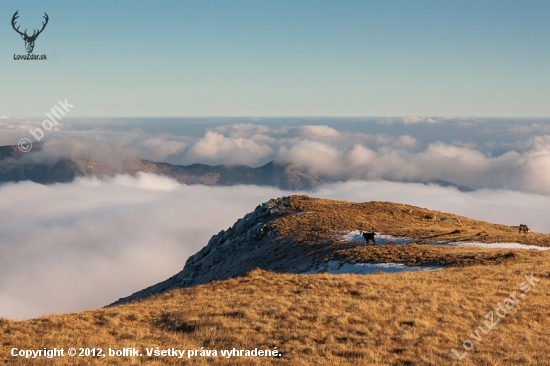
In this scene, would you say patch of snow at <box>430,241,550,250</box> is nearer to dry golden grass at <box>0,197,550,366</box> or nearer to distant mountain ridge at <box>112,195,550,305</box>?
distant mountain ridge at <box>112,195,550,305</box>

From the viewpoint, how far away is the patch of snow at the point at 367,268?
1163 inches

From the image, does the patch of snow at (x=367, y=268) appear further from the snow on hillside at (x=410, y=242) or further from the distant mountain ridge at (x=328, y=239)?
the snow on hillside at (x=410, y=242)

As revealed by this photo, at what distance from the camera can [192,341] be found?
13.9 meters

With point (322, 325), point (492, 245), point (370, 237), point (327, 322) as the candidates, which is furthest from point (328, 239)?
point (322, 325)

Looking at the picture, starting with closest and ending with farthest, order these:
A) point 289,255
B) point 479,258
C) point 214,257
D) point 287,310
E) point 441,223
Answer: point 287,310 < point 479,258 < point 289,255 < point 441,223 < point 214,257

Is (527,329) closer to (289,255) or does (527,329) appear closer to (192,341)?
(192,341)

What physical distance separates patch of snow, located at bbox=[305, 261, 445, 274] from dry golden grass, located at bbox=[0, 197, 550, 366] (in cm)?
336

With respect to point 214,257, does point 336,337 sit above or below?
above

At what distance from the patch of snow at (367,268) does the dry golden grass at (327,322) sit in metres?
3.36

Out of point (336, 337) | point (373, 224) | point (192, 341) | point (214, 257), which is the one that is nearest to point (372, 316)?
point (336, 337)

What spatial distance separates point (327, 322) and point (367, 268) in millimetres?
16632

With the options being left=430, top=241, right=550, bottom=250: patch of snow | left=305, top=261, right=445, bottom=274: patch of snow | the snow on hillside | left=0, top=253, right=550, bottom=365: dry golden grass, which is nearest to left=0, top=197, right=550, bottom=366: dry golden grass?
left=0, top=253, right=550, bottom=365: dry golden grass

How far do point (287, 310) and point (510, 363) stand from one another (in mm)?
8095

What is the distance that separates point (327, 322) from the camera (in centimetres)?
1573
